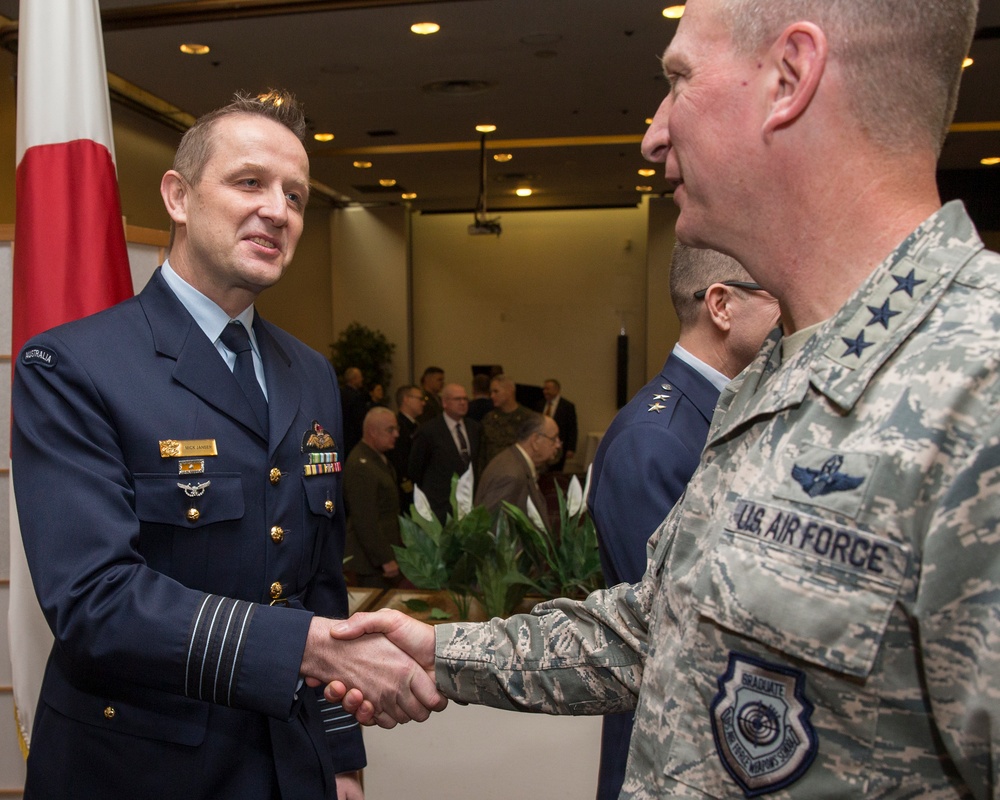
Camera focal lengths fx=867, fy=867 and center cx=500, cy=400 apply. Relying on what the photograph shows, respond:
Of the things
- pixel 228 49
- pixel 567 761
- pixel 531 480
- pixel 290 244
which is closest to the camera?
pixel 290 244

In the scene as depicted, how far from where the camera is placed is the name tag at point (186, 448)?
148 centimetres

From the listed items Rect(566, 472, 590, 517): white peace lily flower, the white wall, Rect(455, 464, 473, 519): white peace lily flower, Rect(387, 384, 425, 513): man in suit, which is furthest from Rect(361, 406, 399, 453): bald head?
the white wall

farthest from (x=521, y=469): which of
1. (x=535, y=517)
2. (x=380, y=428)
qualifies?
(x=535, y=517)

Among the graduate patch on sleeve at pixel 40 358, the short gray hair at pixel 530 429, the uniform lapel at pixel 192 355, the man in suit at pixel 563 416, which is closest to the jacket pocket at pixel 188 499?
the uniform lapel at pixel 192 355

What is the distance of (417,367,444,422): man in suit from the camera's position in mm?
9234

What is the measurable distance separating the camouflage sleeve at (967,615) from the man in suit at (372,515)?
4.70m

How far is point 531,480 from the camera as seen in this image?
484cm

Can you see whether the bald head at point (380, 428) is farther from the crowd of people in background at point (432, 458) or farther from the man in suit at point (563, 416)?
the man in suit at point (563, 416)

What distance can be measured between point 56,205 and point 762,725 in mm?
2090

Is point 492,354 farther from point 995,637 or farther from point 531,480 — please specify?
point 995,637

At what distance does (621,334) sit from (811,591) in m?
13.2

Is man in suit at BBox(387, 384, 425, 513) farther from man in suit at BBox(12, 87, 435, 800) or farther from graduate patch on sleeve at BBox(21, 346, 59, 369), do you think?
graduate patch on sleeve at BBox(21, 346, 59, 369)

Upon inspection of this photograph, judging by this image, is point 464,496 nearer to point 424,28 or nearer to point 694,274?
point 694,274

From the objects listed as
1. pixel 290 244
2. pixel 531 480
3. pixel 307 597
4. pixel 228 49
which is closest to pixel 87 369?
pixel 290 244
